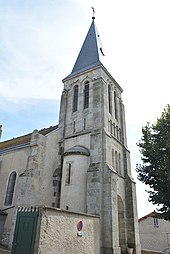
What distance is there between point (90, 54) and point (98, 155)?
13431mm

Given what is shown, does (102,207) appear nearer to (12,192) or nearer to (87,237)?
(87,237)

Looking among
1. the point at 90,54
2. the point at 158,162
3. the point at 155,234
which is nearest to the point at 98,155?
the point at 158,162

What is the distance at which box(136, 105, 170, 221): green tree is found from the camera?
500 inches

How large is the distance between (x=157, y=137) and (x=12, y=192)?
11.7 meters

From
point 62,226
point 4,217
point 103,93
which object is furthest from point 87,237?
point 103,93

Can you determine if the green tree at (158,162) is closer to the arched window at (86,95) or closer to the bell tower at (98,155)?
the bell tower at (98,155)

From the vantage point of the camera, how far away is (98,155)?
14375 mm

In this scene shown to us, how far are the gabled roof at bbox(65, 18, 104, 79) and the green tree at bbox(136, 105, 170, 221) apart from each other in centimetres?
899

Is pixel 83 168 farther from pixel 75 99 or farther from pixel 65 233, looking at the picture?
pixel 75 99

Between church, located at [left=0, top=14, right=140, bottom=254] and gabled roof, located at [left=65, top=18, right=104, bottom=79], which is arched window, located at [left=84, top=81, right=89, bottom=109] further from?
gabled roof, located at [left=65, top=18, right=104, bottom=79]

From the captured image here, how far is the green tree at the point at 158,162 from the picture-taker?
1270 cm

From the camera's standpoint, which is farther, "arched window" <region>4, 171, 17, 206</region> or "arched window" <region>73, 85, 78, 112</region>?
"arched window" <region>73, 85, 78, 112</region>

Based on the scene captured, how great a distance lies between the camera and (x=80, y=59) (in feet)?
77.0

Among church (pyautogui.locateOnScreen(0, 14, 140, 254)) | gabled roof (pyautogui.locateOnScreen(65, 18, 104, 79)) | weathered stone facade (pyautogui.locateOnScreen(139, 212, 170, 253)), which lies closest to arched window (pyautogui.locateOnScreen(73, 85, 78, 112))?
church (pyautogui.locateOnScreen(0, 14, 140, 254))
